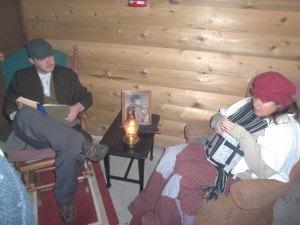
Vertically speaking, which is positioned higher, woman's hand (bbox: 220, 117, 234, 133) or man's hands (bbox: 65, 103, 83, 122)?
woman's hand (bbox: 220, 117, 234, 133)

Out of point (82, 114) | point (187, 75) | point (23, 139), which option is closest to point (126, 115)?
point (82, 114)

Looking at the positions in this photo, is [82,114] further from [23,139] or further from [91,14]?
[91,14]

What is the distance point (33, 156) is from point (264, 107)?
194 cm

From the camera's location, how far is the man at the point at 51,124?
2154 millimetres

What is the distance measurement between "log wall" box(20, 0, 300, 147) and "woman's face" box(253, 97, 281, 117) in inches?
28.9

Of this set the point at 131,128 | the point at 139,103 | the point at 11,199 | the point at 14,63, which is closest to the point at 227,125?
the point at 131,128

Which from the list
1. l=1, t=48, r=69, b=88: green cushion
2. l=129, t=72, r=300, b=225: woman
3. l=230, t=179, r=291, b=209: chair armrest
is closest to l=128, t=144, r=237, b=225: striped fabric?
l=129, t=72, r=300, b=225: woman

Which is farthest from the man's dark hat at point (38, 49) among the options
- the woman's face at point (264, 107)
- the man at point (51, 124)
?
the woman's face at point (264, 107)

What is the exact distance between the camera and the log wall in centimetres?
227

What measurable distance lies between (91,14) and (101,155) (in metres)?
1.42

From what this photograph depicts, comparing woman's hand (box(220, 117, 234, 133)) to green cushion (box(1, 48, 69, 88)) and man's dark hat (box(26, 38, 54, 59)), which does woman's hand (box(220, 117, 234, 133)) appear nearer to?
man's dark hat (box(26, 38, 54, 59))

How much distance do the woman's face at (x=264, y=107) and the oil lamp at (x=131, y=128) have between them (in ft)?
3.51

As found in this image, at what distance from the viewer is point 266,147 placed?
179 cm

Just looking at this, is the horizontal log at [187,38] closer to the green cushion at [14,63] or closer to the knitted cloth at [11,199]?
the green cushion at [14,63]
